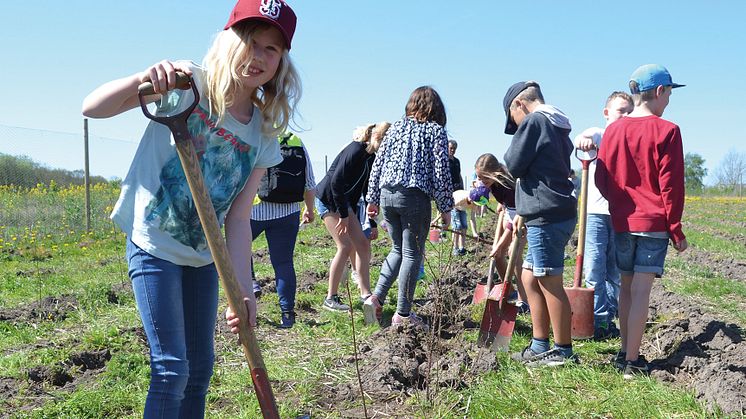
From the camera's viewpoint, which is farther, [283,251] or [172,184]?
[283,251]

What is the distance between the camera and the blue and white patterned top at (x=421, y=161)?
451 centimetres

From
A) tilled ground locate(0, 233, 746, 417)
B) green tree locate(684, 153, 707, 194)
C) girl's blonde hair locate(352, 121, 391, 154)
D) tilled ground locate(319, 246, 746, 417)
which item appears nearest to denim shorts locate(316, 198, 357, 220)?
girl's blonde hair locate(352, 121, 391, 154)

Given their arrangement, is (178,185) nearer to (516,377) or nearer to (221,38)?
(221,38)

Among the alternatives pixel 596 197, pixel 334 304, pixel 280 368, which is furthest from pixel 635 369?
pixel 334 304

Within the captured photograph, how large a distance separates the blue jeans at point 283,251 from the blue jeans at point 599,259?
7.76 ft

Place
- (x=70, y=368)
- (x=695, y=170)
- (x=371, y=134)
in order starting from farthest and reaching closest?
1. (x=695, y=170)
2. (x=371, y=134)
3. (x=70, y=368)

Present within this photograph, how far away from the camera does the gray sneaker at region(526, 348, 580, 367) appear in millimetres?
3717

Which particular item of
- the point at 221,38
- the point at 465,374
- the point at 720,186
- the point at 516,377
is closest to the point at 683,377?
the point at 516,377

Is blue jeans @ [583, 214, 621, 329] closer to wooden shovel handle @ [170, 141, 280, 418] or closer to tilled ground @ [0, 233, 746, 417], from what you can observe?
tilled ground @ [0, 233, 746, 417]

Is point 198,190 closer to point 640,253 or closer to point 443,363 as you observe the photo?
point 443,363

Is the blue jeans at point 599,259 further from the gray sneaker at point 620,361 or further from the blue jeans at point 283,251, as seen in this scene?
the blue jeans at point 283,251

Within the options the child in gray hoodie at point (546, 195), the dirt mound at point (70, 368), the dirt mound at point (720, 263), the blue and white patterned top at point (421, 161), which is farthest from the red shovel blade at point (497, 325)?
the dirt mound at point (720, 263)

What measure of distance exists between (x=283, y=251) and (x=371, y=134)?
1.24 meters

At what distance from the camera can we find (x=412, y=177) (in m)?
4.50
